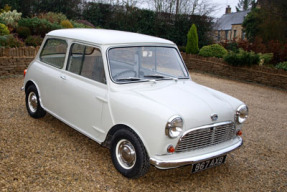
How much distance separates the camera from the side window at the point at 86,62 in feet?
12.9

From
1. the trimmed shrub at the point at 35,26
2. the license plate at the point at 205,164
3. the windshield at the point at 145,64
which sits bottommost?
the license plate at the point at 205,164

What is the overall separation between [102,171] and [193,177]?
120cm

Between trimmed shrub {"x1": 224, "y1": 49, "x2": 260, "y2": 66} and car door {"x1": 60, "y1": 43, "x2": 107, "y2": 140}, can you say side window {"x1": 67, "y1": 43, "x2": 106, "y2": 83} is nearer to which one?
car door {"x1": 60, "y1": 43, "x2": 107, "y2": 140}

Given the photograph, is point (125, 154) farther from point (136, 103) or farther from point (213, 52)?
point (213, 52)

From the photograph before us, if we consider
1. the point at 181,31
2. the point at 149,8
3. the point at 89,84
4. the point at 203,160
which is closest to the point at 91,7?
the point at 149,8

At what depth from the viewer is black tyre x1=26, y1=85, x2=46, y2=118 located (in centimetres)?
512

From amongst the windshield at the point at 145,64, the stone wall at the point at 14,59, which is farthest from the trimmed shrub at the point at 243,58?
the windshield at the point at 145,64

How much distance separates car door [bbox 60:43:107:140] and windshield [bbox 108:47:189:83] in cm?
21

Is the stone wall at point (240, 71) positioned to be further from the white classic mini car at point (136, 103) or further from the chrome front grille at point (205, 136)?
the chrome front grille at point (205, 136)

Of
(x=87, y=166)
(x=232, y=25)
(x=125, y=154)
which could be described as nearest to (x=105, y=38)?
(x=125, y=154)

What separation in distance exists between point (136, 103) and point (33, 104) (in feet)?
9.01

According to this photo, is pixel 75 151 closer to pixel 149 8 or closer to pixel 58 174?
pixel 58 174

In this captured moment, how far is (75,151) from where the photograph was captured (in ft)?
13.8

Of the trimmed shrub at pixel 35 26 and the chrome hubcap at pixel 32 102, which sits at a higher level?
the trimmed shrub at pixel 35 26
